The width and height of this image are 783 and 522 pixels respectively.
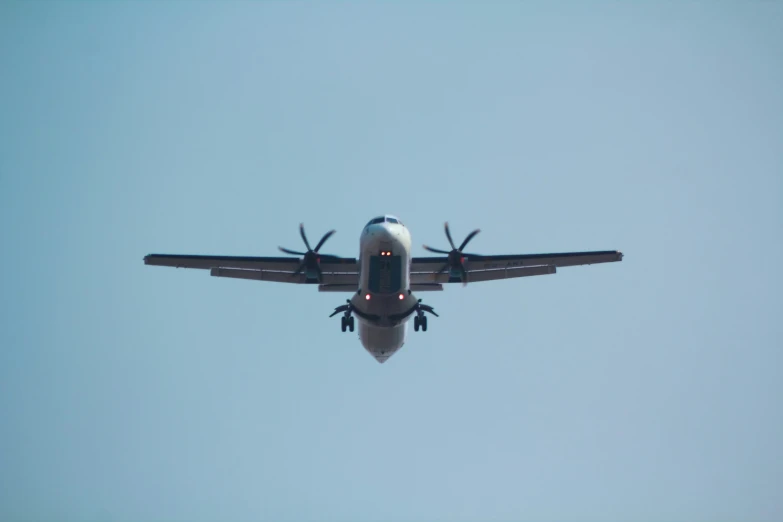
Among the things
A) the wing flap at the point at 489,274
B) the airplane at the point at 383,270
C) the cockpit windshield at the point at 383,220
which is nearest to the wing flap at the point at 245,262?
the airplane at the point at 383,270

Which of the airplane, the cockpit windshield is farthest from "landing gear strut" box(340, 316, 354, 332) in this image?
the cockpit windshield

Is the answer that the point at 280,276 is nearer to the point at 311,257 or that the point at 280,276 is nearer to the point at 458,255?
the point at 311,257

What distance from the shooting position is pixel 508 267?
3159cm

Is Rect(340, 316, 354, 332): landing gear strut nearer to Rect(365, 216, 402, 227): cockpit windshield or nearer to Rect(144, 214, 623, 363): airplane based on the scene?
Rect(144, 214, 623, 363): airplane

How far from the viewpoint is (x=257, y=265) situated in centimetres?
3081

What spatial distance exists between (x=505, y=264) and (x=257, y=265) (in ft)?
29.4

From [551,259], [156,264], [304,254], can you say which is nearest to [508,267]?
[551,259]

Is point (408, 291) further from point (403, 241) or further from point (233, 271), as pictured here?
point (233, 271)

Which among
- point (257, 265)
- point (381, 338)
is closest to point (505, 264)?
point (381, 338)

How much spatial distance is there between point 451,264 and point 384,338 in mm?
3602

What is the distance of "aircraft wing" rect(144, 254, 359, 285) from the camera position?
1197 inches

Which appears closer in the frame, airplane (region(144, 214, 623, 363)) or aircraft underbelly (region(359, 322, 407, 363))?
airplane (region(144, 214, 623, 363))

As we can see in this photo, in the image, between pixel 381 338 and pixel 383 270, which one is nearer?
pixel 383 270

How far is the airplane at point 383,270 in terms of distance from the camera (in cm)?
2784
